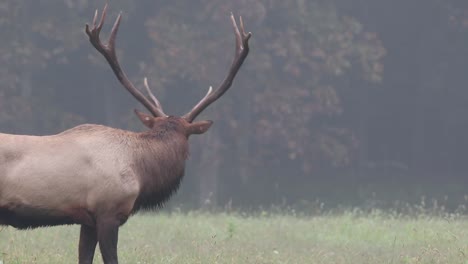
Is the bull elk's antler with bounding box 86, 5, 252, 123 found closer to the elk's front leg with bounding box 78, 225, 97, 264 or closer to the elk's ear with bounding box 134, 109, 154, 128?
the elk's ear with bounding box 134, 109, 154, 128

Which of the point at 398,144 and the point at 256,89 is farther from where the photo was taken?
the point at 398,144

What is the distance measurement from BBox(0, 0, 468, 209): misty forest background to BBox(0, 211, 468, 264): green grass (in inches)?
372

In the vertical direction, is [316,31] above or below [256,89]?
above

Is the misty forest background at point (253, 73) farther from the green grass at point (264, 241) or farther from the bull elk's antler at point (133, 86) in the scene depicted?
the bull elk's antler at point (133, 86)

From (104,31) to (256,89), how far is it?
4.55 m

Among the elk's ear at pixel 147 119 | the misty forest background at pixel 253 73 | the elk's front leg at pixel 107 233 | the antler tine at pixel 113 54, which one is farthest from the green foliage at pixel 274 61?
the elk's front leg at pixel 107 233

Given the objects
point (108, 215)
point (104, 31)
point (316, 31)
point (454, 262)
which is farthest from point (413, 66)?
point (108, 215)

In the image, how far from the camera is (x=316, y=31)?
29.7m

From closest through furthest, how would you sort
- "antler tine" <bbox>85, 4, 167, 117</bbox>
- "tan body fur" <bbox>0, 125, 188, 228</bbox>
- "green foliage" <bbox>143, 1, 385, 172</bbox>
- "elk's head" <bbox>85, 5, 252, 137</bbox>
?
1. "tan body fur" <bbox>0, 125, 188, 228</bbox>
2. "elk's head" <bbox>85, 5, 252, 137</bbox>
3. "antler tine" <bbox>85, 4, 167, 117</bbox>
4. "green foliage" <bbox>143, 1, 385, 172</bbox>

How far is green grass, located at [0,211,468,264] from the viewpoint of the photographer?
36.1ft

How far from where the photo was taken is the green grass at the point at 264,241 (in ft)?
36.1

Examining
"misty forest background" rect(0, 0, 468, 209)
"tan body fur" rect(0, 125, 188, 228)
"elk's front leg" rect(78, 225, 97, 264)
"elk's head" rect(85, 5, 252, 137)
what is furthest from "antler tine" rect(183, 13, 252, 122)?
"misty forest background" rect(0, 0, 468, 209)

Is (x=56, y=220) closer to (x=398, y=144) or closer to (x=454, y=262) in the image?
(x=454, y=262)

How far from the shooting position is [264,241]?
13422mm
